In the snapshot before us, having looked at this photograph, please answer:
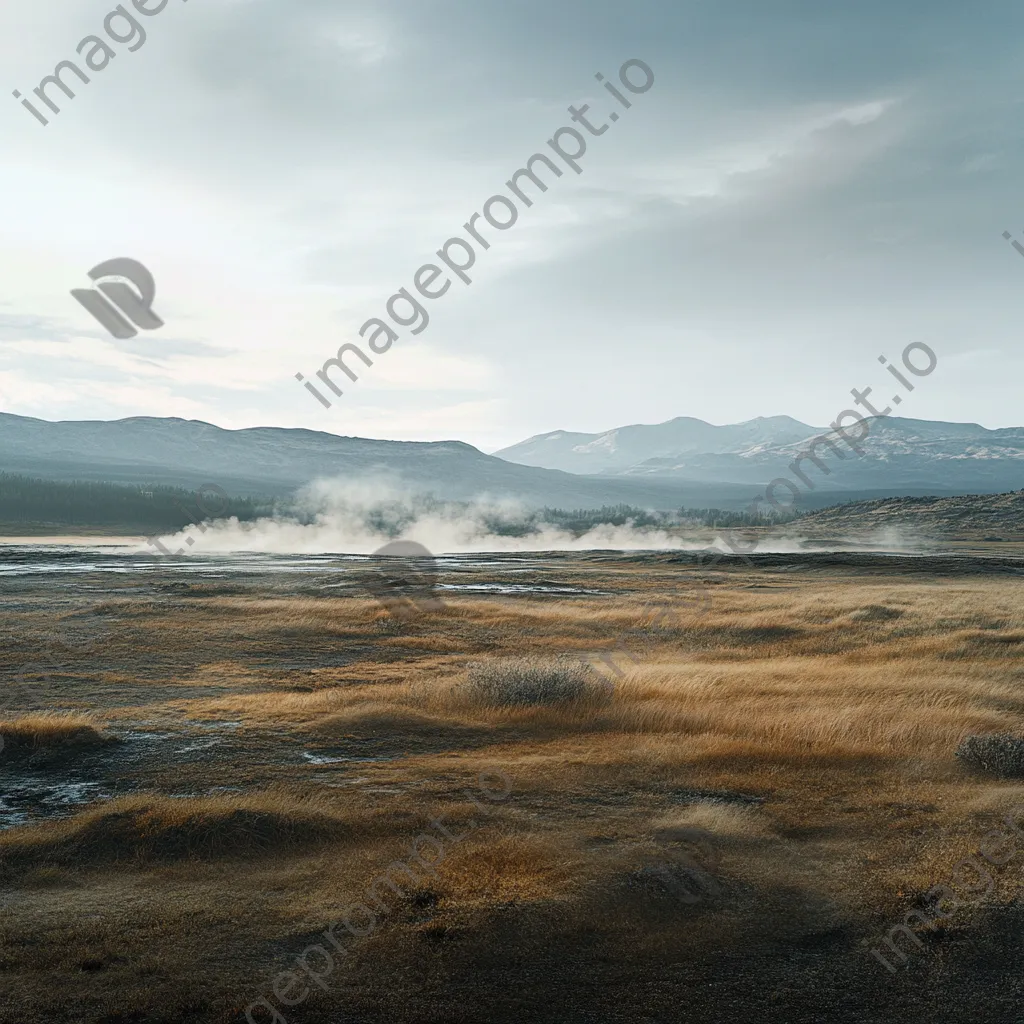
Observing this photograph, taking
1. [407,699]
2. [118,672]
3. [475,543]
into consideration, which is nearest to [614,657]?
[407,699]

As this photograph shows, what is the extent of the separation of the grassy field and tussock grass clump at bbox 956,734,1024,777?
9.1 inches

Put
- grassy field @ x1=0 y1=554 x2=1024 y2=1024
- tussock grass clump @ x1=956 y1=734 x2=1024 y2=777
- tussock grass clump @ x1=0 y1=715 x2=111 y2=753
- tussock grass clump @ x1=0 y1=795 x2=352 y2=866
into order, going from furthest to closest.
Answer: tussock grass clump @ x1=0 y1=715 x2=111 y2=753 → tussock grass clump @ x1=956 y1=734 x2=1024 y2=777 → tussock grass clump @ x1=0 y1=795 x2=352 y2=866 → grassy field @ x1=0 y1=554 x2=1024 y2=1024

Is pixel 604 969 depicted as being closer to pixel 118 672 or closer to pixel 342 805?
pixel 342 805

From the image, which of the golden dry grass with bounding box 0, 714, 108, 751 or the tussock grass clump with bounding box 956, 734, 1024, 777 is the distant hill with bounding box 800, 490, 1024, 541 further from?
the golden dry grass with bounding box 0, 714, 108, 751

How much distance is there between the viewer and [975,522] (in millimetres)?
136625

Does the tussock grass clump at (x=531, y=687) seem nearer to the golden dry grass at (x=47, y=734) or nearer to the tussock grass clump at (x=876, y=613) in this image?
the golden dry grass at (x=47, y=734)

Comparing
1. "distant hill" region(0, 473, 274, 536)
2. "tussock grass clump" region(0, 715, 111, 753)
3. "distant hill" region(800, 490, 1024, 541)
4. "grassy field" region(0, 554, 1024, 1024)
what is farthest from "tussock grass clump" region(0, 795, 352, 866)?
"distant hill" region(800, 490, 1024, 541)

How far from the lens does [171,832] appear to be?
9.48 metres

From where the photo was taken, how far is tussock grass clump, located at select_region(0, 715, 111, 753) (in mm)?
13023

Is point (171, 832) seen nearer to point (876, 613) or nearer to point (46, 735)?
point (46, 735)

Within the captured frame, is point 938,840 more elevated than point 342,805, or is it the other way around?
point 342,805

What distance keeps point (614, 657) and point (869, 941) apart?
16.0 m

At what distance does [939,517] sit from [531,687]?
149520mm

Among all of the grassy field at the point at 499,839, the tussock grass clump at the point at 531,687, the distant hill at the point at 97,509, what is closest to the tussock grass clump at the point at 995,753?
the grassy field at the point at 499,839
